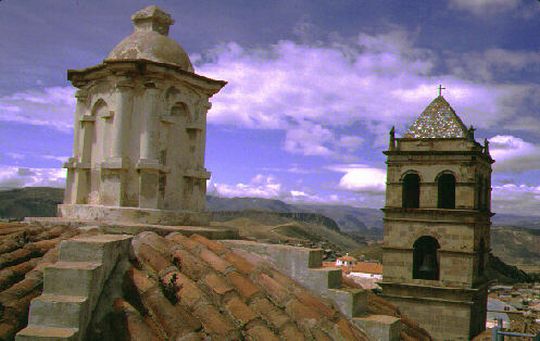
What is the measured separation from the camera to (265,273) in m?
5.41

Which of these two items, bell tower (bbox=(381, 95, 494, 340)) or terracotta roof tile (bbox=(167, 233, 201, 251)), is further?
bell tower (bbox=(381, 95, 494, 340))

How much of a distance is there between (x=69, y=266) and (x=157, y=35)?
146 inches

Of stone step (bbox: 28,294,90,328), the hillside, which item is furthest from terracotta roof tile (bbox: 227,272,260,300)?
the hillside

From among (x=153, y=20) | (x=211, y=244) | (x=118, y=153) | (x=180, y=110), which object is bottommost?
(x=211, y=244)

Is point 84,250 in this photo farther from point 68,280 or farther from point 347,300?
point 347,300

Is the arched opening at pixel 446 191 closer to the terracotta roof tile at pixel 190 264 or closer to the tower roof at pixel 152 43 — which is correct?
the tower roof at pixel 152 43

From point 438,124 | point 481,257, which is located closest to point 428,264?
point 481,257

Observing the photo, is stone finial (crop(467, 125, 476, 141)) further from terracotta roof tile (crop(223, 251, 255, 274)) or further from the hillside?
the hillside

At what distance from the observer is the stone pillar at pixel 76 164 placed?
660 cm

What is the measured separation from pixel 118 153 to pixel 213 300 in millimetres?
2376

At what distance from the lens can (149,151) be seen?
6168 millimetres

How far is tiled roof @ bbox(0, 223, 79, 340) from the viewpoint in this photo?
4.00 meters

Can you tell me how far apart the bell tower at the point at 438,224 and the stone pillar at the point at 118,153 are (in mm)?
13879

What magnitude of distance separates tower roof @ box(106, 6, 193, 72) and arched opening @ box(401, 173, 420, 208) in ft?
44.3
